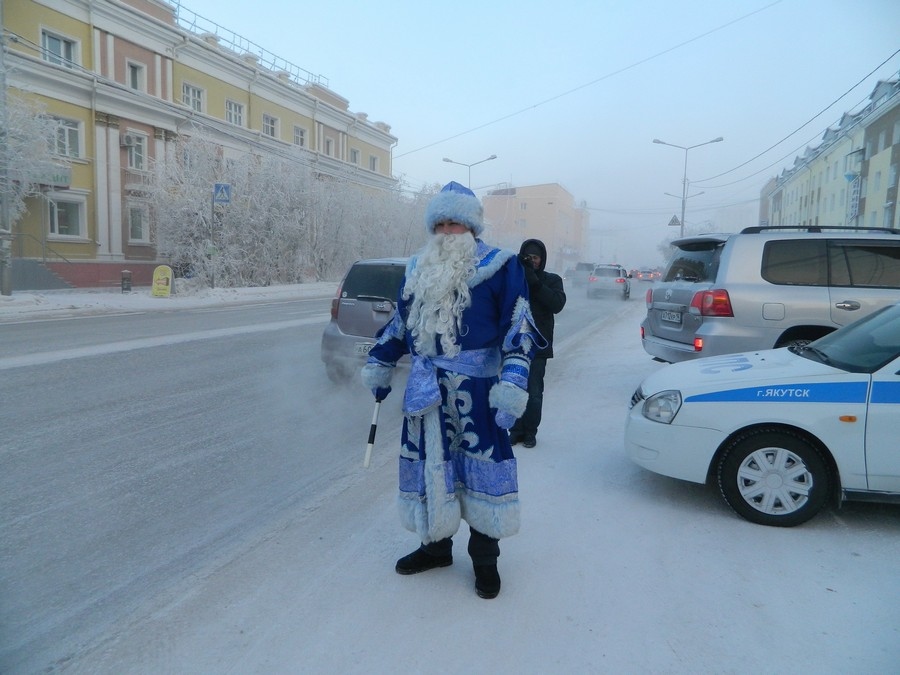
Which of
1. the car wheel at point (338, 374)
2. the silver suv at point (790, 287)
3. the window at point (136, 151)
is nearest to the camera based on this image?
the silver suv at point (790, 287)

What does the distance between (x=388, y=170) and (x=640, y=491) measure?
53.4 metres

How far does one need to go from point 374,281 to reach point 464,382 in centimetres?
510

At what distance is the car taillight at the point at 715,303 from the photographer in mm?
6322

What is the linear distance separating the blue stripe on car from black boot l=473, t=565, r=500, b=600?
1869 mm

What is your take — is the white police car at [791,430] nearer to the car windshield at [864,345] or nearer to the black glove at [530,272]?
the car windshield at [864,345]

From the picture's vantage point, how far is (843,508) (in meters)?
4.27

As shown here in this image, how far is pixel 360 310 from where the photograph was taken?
310 inches

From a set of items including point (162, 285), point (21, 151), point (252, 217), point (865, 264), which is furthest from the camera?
point (252, 217)

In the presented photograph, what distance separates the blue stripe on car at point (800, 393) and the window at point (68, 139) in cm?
2983

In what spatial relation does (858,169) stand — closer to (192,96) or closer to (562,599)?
(192,96)


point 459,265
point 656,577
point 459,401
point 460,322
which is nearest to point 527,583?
point 656,577

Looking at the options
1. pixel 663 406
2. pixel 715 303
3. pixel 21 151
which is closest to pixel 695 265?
pixel 715 303

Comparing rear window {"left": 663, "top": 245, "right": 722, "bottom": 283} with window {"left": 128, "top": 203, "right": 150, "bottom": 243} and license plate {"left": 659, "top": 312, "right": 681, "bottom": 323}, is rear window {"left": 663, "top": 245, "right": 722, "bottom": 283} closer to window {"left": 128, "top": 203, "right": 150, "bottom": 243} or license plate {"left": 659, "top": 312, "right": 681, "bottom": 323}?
license plate {"left": 659, "top": 312, "right": 681, "bottom": 323}

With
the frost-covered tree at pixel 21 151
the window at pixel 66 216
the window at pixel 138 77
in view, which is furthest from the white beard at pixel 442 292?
the window at pixel 138 77
